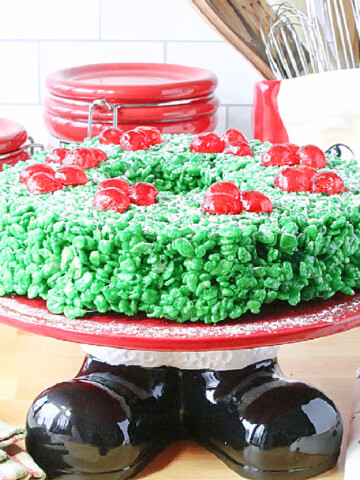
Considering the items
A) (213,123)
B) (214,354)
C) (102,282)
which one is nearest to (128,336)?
(102,282)

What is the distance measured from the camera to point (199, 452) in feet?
2.89

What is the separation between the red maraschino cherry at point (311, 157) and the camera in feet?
3.08

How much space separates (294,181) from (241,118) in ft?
3.16

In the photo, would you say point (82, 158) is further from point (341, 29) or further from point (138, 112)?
point (341, 29)

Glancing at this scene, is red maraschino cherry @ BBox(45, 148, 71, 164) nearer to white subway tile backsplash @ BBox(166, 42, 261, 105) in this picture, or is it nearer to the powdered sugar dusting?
the powdered sugar dusting

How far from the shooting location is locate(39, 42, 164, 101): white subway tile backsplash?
1775 millimetres

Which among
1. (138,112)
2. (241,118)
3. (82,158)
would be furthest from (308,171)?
(241,118)

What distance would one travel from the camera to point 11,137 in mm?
1312

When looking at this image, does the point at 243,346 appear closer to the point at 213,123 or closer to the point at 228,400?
the point at 228,400

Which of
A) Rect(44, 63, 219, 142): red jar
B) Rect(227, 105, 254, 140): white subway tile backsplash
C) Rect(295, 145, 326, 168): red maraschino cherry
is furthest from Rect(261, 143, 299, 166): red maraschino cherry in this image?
Rect(227, 105, 254, 140): white subway tile backsplash

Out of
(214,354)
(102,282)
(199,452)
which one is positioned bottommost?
(199,452)

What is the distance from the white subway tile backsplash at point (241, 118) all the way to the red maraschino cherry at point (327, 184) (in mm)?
943

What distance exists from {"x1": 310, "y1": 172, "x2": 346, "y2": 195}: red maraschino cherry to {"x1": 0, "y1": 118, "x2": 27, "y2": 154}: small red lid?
1.92 feet

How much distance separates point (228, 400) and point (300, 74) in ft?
2.41
